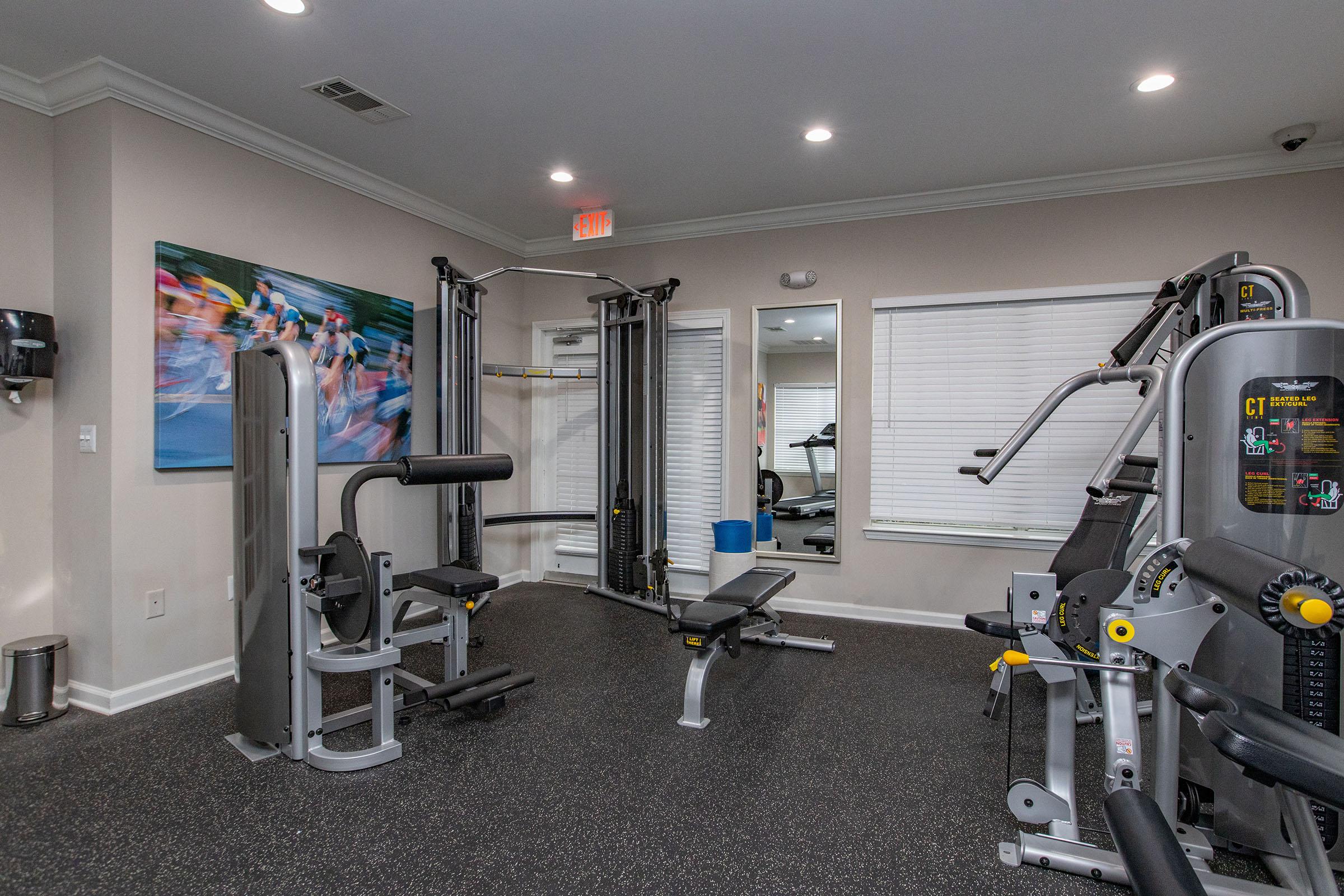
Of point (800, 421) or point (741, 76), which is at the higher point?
point (741, 76)

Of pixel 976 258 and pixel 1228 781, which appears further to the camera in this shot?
pixel 976 258

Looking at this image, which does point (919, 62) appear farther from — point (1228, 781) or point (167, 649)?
point (167, 649)

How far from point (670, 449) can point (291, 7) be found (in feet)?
10.3

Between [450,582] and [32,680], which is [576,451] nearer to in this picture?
[450,582]

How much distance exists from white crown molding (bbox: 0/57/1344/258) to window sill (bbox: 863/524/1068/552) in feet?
6.19

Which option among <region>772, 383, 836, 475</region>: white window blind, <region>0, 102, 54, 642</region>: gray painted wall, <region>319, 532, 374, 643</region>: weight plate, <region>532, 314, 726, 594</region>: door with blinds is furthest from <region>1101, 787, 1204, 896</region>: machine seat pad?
<region>772, 383, 836, 475</region>: white window blind

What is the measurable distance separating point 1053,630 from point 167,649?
3376 millimetres

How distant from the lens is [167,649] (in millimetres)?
2869

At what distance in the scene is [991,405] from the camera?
392cm

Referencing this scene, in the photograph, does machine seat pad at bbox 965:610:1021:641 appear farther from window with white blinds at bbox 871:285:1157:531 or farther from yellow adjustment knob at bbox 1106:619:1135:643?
window with white blinds at bbox 871:285:1157:531

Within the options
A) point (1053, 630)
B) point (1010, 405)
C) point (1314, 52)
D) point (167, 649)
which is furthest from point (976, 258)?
point (167, 649)

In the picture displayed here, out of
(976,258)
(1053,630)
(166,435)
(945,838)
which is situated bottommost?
(945,838)

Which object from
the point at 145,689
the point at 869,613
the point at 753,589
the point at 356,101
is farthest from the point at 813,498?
the point at 145,689

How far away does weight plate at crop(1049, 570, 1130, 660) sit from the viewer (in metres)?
1.83
